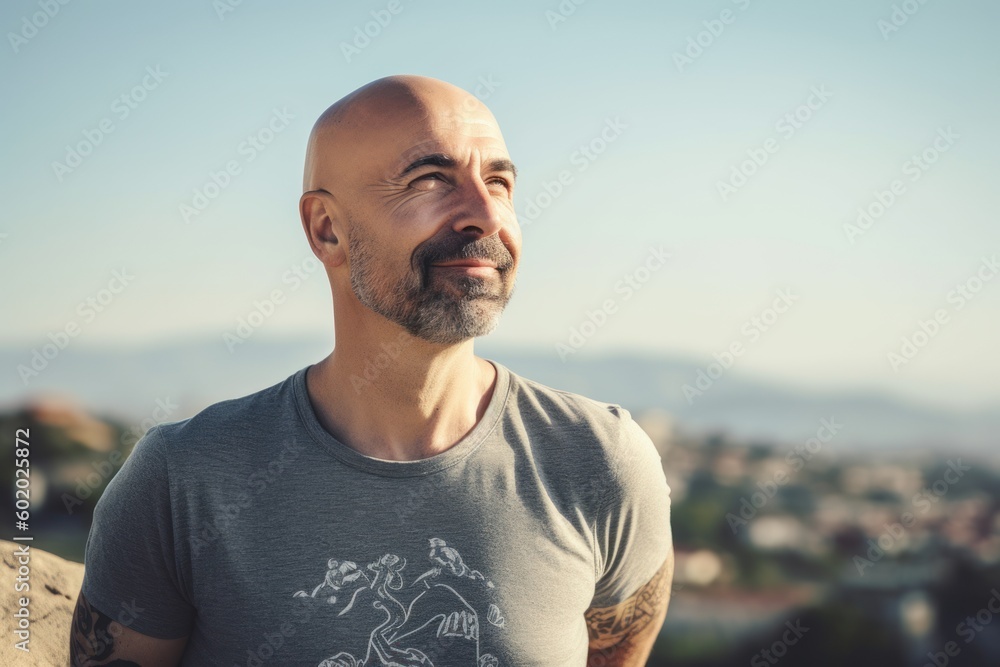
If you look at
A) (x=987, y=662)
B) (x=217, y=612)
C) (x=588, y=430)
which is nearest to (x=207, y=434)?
(x=217, y=612)

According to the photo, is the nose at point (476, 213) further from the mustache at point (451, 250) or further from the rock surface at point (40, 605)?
the rock surface at point (40, 605)

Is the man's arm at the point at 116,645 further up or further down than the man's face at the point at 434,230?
further down

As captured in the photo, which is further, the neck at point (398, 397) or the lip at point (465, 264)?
the neck at point (398, 397)

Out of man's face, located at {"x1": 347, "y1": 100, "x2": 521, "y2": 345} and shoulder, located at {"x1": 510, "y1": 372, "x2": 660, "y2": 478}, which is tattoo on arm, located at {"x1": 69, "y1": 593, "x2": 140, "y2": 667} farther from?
shoulder, located at {"x1": 510, "y1": 372, "x2": 660, "y2": 478}

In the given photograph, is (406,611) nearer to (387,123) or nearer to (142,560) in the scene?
(142,560)

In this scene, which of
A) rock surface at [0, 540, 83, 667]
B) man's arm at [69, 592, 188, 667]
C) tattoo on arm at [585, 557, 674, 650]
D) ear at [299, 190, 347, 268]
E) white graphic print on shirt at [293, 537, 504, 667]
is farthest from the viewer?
rock surface at [0, 540, 83, 667]

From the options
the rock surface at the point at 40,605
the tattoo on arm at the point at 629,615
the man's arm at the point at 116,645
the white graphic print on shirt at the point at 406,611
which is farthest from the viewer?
the rock surface at the point at 40,605

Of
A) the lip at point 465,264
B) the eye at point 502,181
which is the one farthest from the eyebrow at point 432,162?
the lip at point 465,264

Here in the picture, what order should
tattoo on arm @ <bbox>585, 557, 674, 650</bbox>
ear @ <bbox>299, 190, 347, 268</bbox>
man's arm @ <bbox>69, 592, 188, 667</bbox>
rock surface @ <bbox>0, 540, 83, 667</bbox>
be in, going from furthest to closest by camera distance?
rock surface @ <bbox>0, 540, 83, 667</bbox>
tattoo on arm @ <bbox>585, 557, 674, 650</bbox>
ear @ <bbox>299, 190, 347, 268</bbox>
man's arm @ <bbox>69, 592, 188, 667</bbox>

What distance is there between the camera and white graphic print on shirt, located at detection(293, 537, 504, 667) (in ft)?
6.76

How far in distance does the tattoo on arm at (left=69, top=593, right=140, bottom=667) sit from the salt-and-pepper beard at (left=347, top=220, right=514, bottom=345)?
111cm

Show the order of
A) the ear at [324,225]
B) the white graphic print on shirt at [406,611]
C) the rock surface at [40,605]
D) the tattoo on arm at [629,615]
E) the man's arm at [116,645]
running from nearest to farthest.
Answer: the white graphic print on shirt at [406,611] < the man's arm at [116,645] < the ear at [324,225] < the tattoo on arm at [629,615] < the rock surface at [40,605]

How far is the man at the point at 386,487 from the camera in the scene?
82.0 inches

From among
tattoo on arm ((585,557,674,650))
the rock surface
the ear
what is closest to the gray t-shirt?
tattoo on arm ((585,557,674,650))
